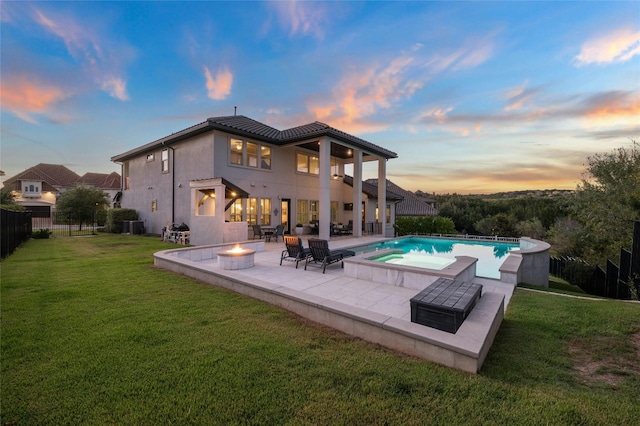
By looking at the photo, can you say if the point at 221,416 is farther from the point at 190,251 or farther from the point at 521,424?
the point at 190,251

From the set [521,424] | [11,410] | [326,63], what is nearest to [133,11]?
[326,63]

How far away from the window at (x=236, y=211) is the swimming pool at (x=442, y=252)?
662 centimetres

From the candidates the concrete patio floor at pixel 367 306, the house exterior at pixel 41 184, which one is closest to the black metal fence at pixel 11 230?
the concrete patio floor at pixel 367 306

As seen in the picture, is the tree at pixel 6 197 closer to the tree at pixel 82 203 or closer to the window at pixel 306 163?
the tree at pixel 82 203

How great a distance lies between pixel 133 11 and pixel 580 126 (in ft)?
69.4

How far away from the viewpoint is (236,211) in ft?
50.4

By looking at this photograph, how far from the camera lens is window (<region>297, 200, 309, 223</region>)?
18.9 meters

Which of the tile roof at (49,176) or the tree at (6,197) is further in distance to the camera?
the tile roof at (49,176)

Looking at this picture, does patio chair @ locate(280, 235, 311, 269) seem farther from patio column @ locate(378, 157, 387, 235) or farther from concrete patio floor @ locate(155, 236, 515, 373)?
patio column @ locate(378, 157, 387, 235)

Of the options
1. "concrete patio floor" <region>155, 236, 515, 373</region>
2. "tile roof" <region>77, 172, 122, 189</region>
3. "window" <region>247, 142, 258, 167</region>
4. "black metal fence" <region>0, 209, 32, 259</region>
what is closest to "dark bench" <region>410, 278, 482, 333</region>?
"concrete patio floor" <region>155, 236, 515, 373</region>

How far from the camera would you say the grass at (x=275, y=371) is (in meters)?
2.43

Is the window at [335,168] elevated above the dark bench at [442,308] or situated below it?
above

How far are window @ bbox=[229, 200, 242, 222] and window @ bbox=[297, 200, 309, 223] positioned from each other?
4.45m

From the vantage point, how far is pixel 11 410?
2408mm
